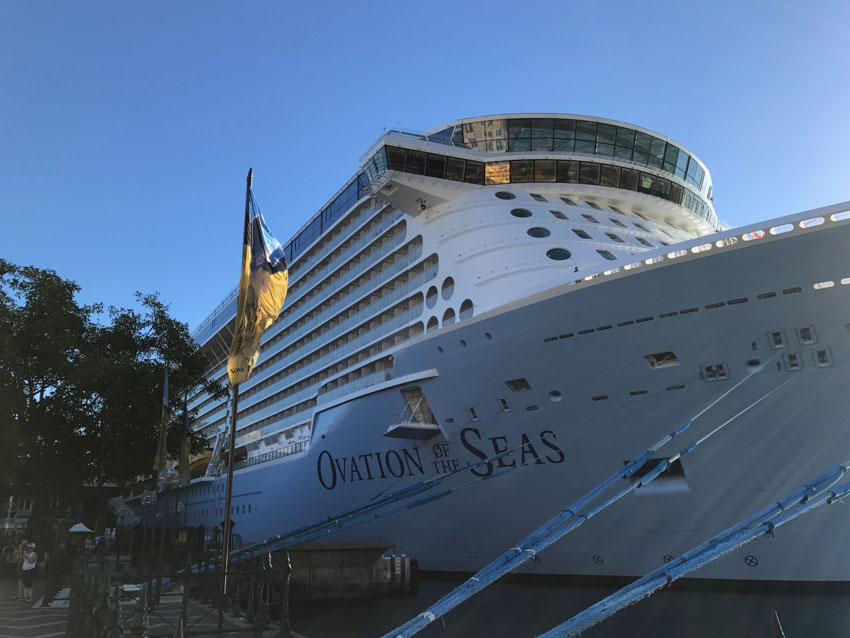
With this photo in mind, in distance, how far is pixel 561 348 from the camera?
12.5m

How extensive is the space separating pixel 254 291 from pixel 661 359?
7012 millimetres

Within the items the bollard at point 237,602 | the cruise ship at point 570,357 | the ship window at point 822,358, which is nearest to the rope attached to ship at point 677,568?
the cruise ship at point 570,357

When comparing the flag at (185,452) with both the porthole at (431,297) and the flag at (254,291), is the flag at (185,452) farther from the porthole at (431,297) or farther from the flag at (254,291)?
the flag at (254,291)

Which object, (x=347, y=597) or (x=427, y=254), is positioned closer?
(x=347, y=597)

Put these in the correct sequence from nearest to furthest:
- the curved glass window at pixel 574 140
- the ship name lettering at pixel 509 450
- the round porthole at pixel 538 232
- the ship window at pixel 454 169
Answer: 1. the ship name lettering at pixel 509 450
2. the round porthole at pixel 538 232
3. the ship window at pixel 454 169
4. the curved glass window at pixel 574 140

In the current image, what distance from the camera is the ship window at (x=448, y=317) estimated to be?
1750 cm

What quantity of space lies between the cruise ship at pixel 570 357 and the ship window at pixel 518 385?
0.07 meters

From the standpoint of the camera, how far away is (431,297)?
62.1ft

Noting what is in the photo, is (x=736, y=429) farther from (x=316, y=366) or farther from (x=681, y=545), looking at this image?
(x=316, y=366)

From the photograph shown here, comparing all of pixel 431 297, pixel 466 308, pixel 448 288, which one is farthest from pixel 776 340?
pixel 431 297

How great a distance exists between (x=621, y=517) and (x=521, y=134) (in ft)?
42.6

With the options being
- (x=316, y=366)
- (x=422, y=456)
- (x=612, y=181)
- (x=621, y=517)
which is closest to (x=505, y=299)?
(x=422, y=456)

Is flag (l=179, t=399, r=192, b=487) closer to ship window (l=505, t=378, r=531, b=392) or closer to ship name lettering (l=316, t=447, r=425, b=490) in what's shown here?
ship name lettering (l=316, t=447, r=425, b=490)

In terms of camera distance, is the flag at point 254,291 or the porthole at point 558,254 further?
the porthole at point 558,254
